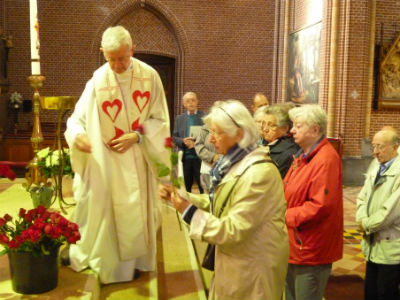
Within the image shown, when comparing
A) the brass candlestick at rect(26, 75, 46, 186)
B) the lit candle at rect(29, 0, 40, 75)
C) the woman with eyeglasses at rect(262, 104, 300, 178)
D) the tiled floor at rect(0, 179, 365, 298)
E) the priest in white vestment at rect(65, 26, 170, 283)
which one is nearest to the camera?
the priest in white vestment at rect(65, 26, 170, 283)

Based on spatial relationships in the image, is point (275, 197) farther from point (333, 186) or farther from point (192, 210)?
point (333, 186)

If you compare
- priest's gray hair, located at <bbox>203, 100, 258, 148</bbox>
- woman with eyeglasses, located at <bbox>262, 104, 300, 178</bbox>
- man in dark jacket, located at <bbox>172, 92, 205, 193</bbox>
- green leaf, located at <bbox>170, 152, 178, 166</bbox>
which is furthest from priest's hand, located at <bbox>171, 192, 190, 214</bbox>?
man in dark jacket, located at <bbox>172, 92, 205, 193</bbox>

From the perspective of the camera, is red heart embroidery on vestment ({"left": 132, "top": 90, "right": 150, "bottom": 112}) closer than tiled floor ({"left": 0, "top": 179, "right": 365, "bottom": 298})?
Yes

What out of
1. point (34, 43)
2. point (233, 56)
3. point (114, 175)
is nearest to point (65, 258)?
point (114, 175)

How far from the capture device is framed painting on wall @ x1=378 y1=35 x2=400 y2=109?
1033 centimetres

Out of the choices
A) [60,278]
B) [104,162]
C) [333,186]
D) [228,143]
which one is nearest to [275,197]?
[228,143]

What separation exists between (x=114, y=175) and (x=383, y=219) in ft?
6.12

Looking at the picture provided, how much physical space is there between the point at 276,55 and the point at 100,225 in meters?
11.3

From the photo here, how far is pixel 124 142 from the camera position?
3242 mm

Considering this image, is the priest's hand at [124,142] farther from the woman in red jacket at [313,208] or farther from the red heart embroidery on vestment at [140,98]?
the woman in red jacket at [313,208]

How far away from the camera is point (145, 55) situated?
13.8 meters

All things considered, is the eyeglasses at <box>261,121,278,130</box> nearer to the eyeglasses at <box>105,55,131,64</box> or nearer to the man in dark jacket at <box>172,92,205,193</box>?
the eyeglasses at <box>105,55,131,64</box>

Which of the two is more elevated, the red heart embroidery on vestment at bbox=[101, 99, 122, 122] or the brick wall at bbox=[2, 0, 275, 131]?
the brick wall at bbox=[2, 0, 275, 131]

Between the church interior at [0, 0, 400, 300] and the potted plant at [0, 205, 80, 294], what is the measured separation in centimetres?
683
